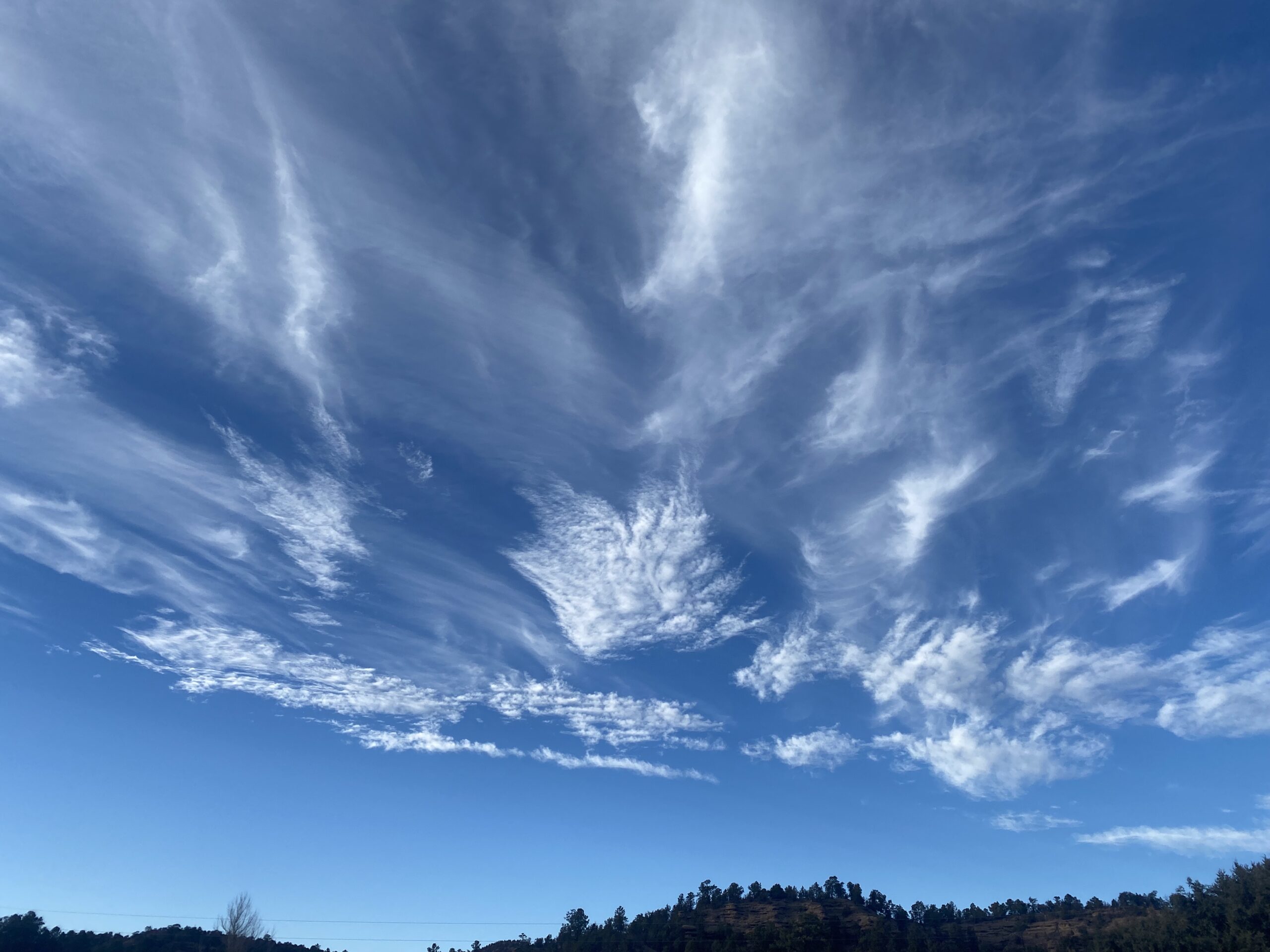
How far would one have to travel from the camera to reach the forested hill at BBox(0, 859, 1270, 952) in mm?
105938

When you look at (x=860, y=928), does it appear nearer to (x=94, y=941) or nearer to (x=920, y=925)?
(x=920, y=925)

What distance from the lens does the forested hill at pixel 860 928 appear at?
348ft

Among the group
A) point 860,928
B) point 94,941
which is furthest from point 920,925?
point 94,941

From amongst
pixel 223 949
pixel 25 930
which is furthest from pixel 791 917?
pixel 25 930

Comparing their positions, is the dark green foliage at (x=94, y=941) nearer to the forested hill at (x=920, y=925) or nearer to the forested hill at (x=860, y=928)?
the forested hill at (x=860, y=928)

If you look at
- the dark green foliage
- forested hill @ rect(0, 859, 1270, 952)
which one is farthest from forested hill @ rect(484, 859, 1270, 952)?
the dark green foliage

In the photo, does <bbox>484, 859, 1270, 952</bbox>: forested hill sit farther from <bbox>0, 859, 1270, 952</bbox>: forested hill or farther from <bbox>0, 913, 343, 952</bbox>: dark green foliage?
<bbox>0, 913, 343, 952</bbox>: dark green foliage

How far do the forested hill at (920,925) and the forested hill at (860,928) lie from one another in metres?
0.31

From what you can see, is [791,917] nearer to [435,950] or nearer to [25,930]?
[435,950]

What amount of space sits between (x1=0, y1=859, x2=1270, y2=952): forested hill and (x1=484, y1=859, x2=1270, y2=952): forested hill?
307 millimetres

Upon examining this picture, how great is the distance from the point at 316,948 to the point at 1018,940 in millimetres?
171220

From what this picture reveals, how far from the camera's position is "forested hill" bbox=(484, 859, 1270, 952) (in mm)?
104312

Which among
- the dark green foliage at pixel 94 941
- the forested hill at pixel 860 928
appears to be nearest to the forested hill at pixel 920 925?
the forested hill at pixel 860 928

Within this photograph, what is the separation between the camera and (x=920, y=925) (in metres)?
167
